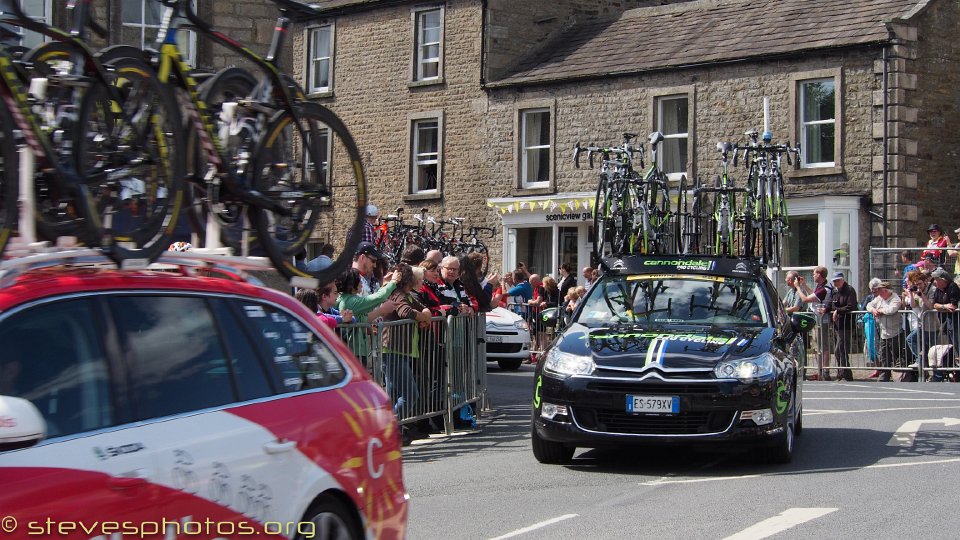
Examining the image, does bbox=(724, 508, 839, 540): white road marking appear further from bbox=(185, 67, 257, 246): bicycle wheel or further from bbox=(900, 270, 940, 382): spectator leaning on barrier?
bbox=(900, 270, 940, 382): spectator leaning on barrier

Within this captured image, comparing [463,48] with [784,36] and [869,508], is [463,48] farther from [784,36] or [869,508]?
[869,508]

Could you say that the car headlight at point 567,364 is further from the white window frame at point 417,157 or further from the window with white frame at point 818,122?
the white window frame at point 417,157

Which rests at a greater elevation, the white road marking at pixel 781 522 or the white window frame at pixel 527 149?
the white window frame at pixel 527 149

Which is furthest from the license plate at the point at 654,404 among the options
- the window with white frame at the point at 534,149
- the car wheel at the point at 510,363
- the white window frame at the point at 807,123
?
the window with white frame at the point at 534,149

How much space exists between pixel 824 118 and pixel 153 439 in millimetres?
27604

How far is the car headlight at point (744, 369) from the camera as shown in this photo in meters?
11.3

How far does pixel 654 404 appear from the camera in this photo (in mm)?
11211

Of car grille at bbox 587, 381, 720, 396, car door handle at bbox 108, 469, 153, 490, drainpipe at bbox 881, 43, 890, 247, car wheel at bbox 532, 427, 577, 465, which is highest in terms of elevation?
drainpipe at bbox 881, 43, 890, 247

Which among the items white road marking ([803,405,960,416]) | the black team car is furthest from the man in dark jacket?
the black team car

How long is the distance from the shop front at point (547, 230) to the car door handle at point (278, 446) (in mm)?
28760

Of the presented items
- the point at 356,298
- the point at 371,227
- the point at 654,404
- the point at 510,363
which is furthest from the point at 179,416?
the point at 371,227

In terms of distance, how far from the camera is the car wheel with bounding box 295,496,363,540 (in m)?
5.69

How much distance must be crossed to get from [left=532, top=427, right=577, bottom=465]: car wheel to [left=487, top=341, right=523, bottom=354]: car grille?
12593 mm

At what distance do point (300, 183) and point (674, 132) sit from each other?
26.7m
